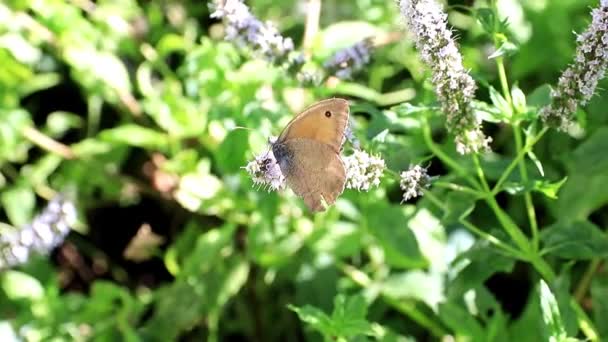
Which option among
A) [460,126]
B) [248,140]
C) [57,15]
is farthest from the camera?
[57,15]

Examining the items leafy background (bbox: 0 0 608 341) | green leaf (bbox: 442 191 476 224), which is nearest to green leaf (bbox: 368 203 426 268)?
leafy background (bbox: 0 0 608 341)

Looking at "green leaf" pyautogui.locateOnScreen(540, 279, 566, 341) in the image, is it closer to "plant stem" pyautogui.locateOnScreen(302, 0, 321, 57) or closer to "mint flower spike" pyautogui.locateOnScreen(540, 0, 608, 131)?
"mint flower spike" pyautogui.locateOnScreen(540, 0, 608, 131)

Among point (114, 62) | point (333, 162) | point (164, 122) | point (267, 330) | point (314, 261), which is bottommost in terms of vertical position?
point (267, 330)

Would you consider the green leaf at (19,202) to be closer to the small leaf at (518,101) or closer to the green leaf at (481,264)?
the green leaf at (481,264)

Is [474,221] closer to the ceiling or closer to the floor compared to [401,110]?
closer to the floor

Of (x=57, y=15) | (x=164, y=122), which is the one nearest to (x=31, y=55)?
(x=57, y=15)

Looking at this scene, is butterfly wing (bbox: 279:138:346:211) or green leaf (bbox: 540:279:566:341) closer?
butterfly wing (bbox: 279:138:346:211)

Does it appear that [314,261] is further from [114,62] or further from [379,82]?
[114,62]
